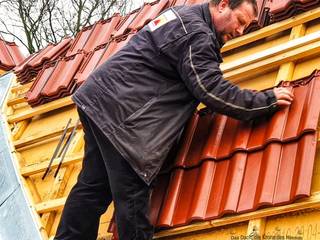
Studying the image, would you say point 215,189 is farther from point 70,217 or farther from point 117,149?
point 70,217

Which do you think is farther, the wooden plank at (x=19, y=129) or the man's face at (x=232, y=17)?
the wooden plank at (x=19, y=129)

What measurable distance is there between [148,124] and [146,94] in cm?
17

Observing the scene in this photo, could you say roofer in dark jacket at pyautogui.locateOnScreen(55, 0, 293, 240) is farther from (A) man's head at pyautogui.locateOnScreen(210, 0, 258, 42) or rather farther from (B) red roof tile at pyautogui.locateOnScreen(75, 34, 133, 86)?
(B) red roof tile at pyautogui.locateOnScreen(75, 34, 133, 86)

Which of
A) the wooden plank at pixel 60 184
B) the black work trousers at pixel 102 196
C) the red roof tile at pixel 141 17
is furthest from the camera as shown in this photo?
the red roof tile at pixel 141 17

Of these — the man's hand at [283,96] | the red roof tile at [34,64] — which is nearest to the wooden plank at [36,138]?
the red roof tile at [34,64]

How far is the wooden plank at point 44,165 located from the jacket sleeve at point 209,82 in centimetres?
143

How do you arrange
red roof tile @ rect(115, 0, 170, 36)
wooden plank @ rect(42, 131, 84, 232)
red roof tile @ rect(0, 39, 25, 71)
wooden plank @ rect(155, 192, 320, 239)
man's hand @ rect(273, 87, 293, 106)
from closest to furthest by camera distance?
wooden plank @ rect(155, 192, 320, 239) → man's hand @ rect(273, 87, 293, 106) → wooden plank @ rect(42, 131, 84, 232) → red roof tile @ rect(115, 0, 170, 36) → red roof tile @ rect(0, 39, 25, 71)

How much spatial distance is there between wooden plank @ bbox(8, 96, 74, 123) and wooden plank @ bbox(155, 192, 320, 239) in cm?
235

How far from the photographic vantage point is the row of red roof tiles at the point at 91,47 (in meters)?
4.89

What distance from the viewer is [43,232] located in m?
3.43

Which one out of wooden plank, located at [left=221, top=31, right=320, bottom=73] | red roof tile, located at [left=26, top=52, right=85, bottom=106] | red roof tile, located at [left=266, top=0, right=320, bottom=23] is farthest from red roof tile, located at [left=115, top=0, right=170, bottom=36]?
wooden plank, located at [left=221, top=31, right=320, bottom=73]

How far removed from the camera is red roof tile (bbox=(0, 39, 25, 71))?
7059 millimetres

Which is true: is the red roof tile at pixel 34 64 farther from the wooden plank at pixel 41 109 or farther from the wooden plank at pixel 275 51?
the wooden plank at pixel 275 51

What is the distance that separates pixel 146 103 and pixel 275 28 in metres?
1.71
